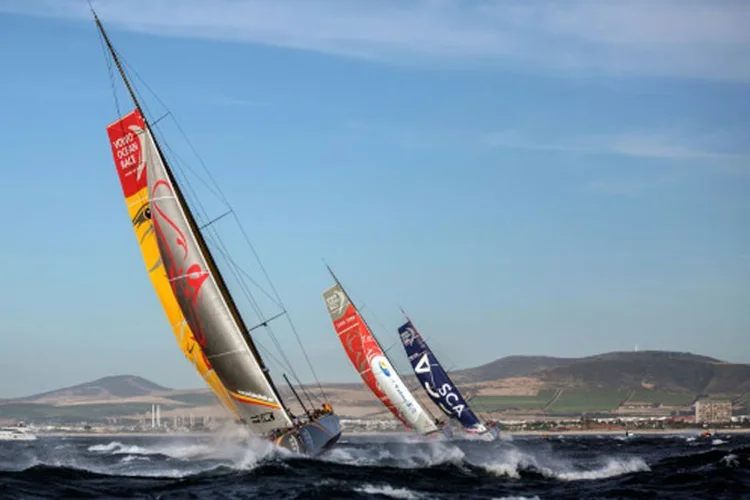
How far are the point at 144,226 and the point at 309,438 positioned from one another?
1011 cm

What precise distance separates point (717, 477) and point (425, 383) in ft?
117

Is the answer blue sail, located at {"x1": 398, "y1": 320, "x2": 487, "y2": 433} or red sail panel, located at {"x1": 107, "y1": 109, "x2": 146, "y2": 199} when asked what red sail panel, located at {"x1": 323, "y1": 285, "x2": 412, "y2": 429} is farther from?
red sail panel, located at {"x1": 107, "y1": 109, "x2": 146, "y2": 199}

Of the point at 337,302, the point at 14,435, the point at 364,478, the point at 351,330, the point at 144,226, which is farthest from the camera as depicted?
the point at 14,435

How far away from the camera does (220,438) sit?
143 feet

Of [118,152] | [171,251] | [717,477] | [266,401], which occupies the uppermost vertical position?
[118,152]

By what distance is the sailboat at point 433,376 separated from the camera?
68938 mm

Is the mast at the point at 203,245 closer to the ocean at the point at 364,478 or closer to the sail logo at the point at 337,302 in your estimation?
the ocean at the point at 364,478

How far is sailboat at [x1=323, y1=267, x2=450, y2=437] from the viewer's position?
61.0 meters

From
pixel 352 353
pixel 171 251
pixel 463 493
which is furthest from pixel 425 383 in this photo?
pixel 463 493

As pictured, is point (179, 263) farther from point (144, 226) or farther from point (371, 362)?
point (371, 362)

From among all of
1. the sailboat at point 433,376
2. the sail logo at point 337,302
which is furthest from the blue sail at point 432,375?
the sail logo at point 337,302

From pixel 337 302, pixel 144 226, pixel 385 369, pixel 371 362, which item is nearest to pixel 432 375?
pixel 385 369

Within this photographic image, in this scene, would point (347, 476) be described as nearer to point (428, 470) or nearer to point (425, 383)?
point (428, 470)

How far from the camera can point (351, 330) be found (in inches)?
2403
